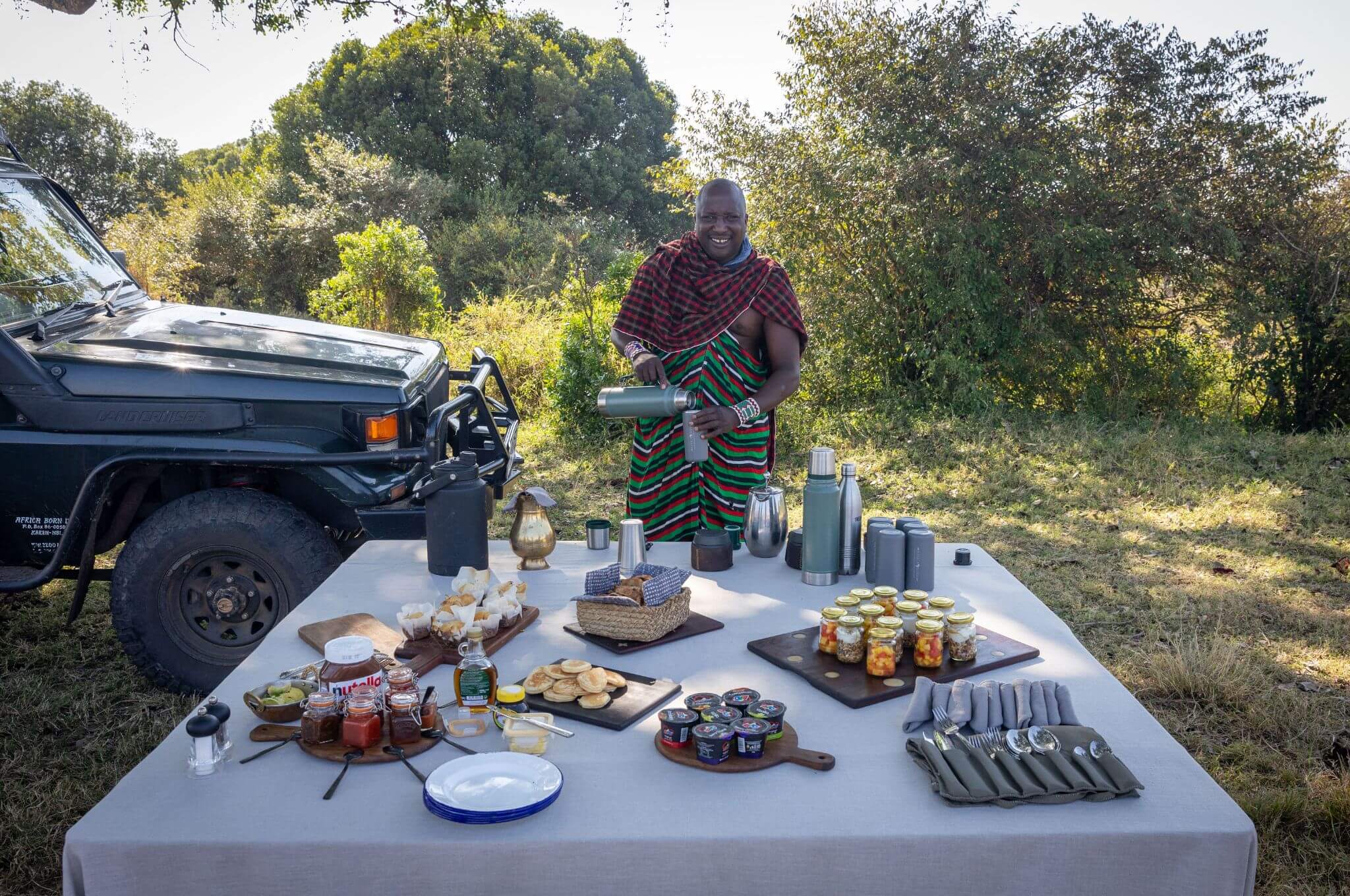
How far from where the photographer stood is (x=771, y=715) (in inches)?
65.5

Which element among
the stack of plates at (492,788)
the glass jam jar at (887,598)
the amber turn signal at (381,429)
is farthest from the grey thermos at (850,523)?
the amber turn signal at (381,429)

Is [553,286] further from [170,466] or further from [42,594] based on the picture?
[170,466]

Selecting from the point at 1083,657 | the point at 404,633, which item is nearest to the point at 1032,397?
the point at 1083,657

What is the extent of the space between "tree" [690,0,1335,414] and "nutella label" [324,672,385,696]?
7.38 meters

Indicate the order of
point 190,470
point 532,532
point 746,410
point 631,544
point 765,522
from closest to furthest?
point 631,544
point 532,532
point 765,522
point 746,410
point 190,470

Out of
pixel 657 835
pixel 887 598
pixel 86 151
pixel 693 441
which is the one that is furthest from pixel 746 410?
pixel 86 151

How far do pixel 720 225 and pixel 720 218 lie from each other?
0.08 feet

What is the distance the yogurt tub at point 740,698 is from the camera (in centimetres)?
172

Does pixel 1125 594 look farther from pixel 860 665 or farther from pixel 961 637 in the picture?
pixel 860 665

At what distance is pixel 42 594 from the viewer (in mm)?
4938

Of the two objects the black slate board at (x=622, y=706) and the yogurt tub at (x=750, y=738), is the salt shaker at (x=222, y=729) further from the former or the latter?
the yogurt tub at (x=750, y=738)

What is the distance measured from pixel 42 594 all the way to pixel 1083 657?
501 centimetres

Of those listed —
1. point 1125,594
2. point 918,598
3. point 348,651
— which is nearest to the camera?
point 348,651

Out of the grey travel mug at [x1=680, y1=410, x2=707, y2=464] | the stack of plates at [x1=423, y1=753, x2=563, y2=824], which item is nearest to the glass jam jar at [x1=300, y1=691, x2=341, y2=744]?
the stack of plates at [x1=423, y1=753, x2=563, y2=824]
